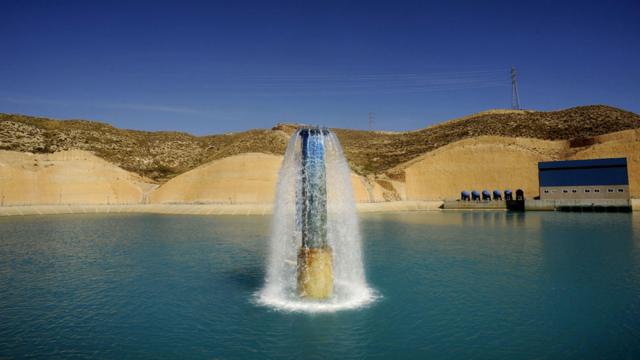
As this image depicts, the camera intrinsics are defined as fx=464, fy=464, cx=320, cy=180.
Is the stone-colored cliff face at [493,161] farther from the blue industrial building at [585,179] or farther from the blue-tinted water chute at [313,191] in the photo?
the blue-tinted water chute at [313,191]

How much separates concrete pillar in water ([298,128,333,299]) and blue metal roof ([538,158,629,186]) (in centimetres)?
5565

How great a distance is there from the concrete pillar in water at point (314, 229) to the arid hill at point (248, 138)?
7135 centimetres

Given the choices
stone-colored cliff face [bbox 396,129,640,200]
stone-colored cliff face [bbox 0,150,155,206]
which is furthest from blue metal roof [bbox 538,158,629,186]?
stone-colored cliff face [bbox 0,150,155,206]

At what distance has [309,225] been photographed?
50.4ft

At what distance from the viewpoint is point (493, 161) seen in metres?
82.6

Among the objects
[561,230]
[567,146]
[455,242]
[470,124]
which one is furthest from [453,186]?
[455,242]

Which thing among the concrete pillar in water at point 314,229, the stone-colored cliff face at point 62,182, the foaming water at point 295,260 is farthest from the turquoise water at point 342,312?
the stone-colored cliff face at point 62,182

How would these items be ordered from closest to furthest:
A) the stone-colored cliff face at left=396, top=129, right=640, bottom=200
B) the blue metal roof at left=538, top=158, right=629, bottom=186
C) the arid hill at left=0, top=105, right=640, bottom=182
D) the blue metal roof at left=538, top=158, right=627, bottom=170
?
the blue metal roof at left=538, top=158, right=629, bottom=186 → the blue metal roof at left=538, top=158, right=627, bottom=170 → the stone-colored cliff face at left=396, top=129, right=640, bottom=200 → the arid hill at left=0, top=105, right=640, bottom=182

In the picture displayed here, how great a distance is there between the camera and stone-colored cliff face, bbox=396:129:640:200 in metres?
78.3

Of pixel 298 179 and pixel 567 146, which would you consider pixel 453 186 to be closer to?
pixel 567 146

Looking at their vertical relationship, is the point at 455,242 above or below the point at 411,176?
below

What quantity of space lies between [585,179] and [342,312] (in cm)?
5714

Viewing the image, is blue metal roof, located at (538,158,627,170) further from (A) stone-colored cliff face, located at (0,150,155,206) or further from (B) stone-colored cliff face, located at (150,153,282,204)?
(A) stone-colored cliff face, located at (0,150,155,206)

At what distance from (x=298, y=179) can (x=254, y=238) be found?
723 inches
